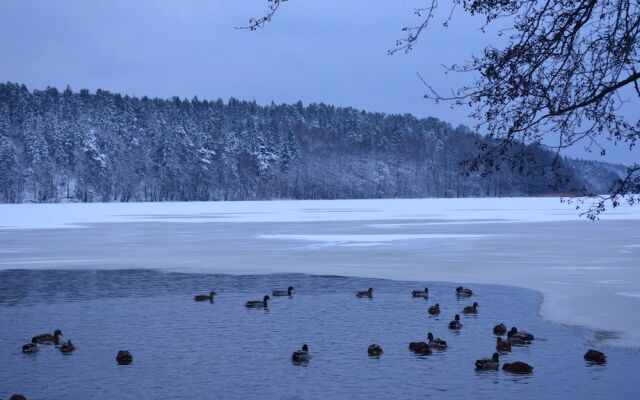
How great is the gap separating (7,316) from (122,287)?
536 cm

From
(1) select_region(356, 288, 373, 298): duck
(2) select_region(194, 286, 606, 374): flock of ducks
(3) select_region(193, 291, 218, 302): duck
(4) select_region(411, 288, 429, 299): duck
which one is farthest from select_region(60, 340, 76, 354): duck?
(4) select_region(411, 288, 429, 299): duck

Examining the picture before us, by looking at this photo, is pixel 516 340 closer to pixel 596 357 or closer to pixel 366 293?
pixel 596 357

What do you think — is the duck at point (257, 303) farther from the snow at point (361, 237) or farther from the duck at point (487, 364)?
the snow at point (361, 237)

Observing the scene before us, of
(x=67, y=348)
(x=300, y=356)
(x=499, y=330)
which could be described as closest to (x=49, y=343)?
(x=67, y=348)

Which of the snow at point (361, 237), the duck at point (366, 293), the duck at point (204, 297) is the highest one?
the snow at point (361, 237)

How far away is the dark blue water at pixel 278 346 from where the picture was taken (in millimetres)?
12055

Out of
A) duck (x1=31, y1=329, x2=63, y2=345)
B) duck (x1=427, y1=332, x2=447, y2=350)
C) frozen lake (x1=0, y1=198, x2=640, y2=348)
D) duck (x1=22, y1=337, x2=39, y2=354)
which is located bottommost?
duck (x1=22, y1=337, x2=39, y2=354)

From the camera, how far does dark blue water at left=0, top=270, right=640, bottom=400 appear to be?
1205 centimetres

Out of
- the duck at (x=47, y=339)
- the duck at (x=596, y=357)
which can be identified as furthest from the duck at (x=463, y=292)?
the duck at (x=47, y=339)

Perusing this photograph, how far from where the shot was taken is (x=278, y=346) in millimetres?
15156

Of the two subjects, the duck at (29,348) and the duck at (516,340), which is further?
the duck at (516,340)

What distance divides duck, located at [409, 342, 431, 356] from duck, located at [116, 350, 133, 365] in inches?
191

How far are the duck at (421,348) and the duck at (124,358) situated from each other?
4.85 meters

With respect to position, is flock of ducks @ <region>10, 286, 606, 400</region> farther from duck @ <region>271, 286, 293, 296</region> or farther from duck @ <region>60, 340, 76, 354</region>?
duck @ <region>271, 286, 293, 296</region>
